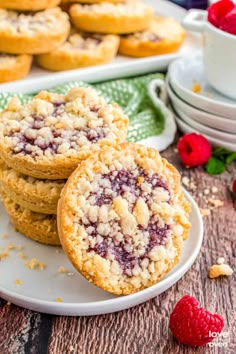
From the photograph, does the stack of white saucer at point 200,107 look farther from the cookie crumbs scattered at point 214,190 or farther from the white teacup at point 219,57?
the cookie crumbs scattered at point 214,190

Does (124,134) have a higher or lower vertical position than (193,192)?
higher

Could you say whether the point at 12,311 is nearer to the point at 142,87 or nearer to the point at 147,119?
the point at 147,119

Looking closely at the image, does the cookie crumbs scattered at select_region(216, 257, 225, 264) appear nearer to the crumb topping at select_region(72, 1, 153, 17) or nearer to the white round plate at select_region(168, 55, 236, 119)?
the white round plate at select_region(168, 55, 236, 119)

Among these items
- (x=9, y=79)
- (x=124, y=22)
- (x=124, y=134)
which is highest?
(x=124, y=134)

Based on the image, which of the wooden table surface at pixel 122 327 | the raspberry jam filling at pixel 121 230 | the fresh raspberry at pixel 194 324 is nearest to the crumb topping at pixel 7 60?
the raspberry jam filling at pixel 121 230

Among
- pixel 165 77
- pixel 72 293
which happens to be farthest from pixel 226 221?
pixel 165 77

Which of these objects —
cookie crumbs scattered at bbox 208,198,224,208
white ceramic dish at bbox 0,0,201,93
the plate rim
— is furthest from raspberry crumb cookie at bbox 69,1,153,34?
cookie crumbs scattered at bbox 208,198,224,208
